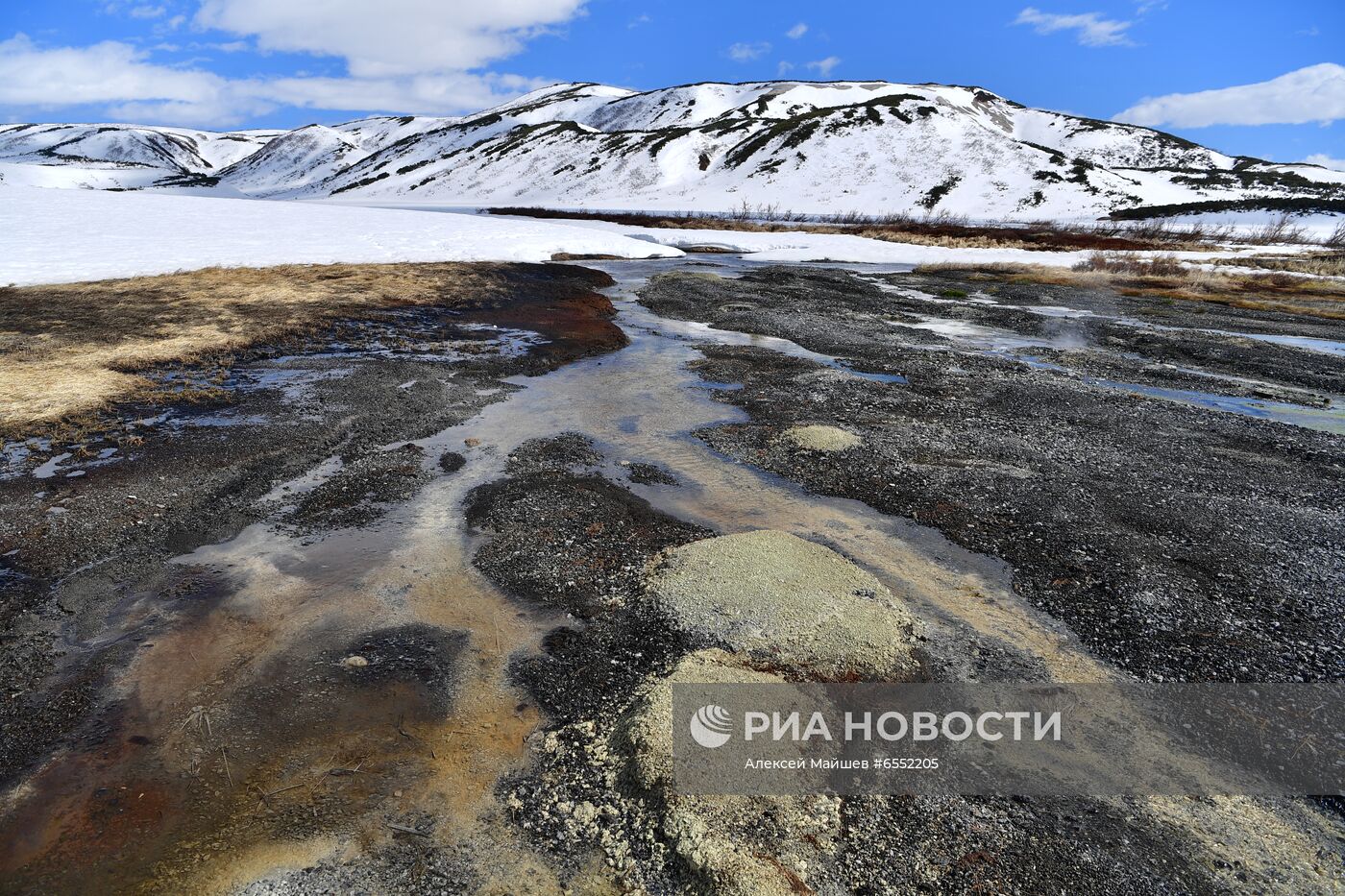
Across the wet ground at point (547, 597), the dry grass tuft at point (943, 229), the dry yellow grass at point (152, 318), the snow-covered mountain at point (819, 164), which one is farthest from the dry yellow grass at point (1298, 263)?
the dry yellow grass at point (152, 318)

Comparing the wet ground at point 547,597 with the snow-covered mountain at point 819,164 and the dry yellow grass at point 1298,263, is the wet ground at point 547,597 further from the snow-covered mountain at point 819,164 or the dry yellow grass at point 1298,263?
the snow-covered mountain at point 819,164

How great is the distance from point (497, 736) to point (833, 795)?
109 inches

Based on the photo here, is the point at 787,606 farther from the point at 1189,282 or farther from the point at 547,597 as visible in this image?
the point at 1189,282

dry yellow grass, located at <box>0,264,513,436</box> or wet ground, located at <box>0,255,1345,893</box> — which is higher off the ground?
dry yellow grass, located at <box>0,264,513,436</box>

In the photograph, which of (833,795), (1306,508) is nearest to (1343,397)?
(1306,508)

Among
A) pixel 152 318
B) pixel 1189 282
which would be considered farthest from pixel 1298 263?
pixel 152 318

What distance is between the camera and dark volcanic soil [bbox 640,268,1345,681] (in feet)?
22.8

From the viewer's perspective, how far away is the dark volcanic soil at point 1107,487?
6945mm

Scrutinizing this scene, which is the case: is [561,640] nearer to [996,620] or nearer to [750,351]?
[996,620]

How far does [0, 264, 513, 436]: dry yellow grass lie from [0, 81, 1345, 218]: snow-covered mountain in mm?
79812

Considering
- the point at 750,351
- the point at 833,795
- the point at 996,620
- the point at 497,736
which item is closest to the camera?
the point at 833,795

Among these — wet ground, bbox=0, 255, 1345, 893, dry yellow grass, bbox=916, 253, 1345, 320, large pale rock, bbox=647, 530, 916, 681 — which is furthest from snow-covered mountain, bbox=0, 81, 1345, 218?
large pale rock, bbox=647, 530, 916, 681

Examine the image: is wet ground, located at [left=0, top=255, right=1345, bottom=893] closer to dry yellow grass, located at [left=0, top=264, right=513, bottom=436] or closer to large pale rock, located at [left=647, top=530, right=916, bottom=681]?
large pale rock, located at [left=647, top=530, right=916, bottom=681]

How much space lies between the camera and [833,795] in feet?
15.7
